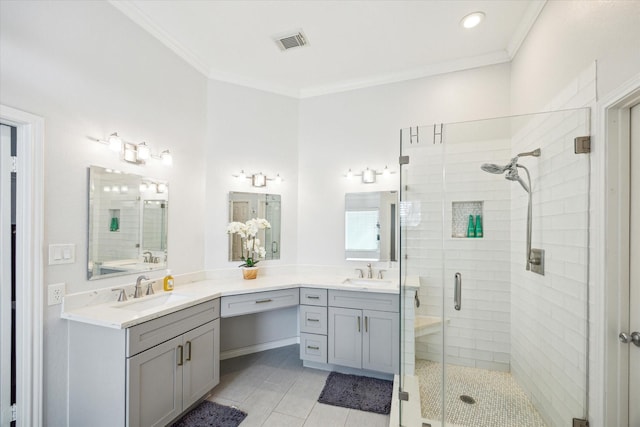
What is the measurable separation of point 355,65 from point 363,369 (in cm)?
302

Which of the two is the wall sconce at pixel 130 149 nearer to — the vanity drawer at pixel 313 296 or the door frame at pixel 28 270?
the door frame at pixel 28 270

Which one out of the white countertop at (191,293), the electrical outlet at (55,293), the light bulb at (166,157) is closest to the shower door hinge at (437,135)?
the white countertop at (191,293)

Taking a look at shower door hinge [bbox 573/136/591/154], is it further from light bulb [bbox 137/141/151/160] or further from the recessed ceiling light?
A: light bulb [bbox 137/141/151/160]

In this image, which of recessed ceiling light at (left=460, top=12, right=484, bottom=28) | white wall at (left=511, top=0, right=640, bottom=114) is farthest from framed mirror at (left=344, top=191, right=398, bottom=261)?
recessed ceiling light at (left=460, top=12, right=484, bottom=28)

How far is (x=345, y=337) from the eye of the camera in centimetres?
265

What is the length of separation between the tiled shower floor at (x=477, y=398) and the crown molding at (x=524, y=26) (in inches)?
104

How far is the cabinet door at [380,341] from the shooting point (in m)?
2.51

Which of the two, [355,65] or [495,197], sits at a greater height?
[355,65]

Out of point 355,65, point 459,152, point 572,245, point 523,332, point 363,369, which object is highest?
point 355,65

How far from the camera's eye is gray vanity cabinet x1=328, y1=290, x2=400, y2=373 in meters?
2.52

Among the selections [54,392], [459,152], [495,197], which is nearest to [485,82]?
[459,152]

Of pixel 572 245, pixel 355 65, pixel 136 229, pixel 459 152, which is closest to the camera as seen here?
pixel 572 245

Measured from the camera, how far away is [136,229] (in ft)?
7.48

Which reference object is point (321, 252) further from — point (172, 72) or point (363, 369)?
point (172, 72)
